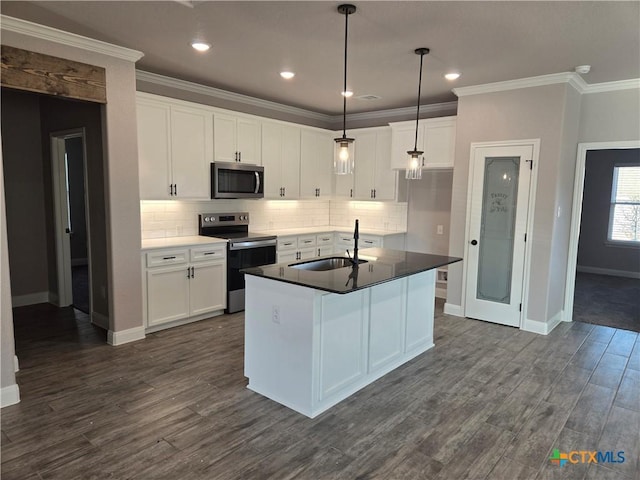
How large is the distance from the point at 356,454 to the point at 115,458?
4.59 ft

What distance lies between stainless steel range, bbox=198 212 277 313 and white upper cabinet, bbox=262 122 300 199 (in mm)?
643

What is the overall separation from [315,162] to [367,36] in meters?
3.16

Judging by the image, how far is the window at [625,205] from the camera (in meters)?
7.68

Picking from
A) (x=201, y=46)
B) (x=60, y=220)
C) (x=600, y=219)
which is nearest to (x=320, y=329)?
(x=201, y=46)

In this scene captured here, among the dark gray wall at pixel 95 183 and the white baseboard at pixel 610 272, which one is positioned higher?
the dark gray wall at pixel 95 183

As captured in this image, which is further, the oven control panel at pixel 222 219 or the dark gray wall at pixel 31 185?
the oven control panel at pixel 222 219

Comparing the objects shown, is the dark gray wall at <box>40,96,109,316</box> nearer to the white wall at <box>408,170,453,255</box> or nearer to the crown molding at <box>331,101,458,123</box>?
the crown molding at <box>331,101,458,123</box>

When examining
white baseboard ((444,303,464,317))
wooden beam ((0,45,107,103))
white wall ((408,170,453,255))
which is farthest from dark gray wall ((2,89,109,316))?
Result: white wall ((408,170,453,255))

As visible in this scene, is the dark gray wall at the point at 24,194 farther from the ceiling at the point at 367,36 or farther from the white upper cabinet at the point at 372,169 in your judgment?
Result: the white upper cabinet at the point at 372,169

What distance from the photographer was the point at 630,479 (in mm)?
2352

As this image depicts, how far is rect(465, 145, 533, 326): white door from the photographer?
480 cm

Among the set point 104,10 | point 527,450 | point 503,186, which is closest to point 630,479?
point 527,450

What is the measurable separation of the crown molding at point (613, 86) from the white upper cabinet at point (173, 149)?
4.37 m

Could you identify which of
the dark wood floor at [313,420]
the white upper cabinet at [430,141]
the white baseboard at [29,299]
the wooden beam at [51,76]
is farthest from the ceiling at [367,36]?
the white baseboard at [29,299]
